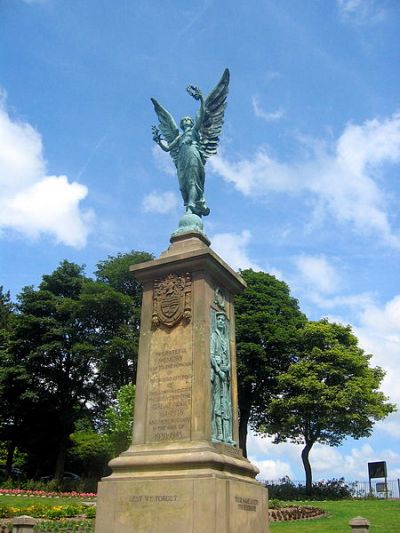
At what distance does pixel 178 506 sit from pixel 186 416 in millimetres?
1542

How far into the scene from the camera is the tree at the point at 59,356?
4056 cm

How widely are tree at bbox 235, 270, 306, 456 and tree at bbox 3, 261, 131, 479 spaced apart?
30.1ft

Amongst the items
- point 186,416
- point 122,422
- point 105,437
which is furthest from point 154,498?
point 105,437

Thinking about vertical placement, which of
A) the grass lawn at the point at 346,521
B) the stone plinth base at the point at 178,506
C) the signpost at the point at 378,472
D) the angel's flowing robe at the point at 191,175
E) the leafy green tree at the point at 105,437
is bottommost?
the grass lawn at the point at 346,521

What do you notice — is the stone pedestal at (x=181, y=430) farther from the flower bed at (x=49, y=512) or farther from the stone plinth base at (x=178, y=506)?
the flower bed at (x=49, y=512)

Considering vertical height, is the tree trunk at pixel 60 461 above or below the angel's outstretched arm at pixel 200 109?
below

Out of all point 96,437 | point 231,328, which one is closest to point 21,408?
point 96,437

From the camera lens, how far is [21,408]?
4047cm

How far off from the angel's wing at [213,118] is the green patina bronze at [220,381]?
4331 millimetres

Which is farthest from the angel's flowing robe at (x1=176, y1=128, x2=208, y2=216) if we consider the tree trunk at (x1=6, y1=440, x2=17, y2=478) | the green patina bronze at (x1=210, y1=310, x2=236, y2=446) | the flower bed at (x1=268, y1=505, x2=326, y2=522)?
the tree trunk at (x1=6, y1=440, x2=17, y2=478)

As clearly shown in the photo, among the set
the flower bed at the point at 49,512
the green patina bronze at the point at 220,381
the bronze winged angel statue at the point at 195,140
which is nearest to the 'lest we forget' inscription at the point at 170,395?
the green patina bronze at the point at 220,381

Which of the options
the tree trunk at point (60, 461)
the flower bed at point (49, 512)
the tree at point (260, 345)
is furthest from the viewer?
the tree at point (260, 345)

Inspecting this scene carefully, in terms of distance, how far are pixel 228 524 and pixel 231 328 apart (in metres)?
4.09

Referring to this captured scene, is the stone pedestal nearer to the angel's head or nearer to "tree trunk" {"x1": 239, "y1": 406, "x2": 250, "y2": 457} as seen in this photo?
the angel's head
